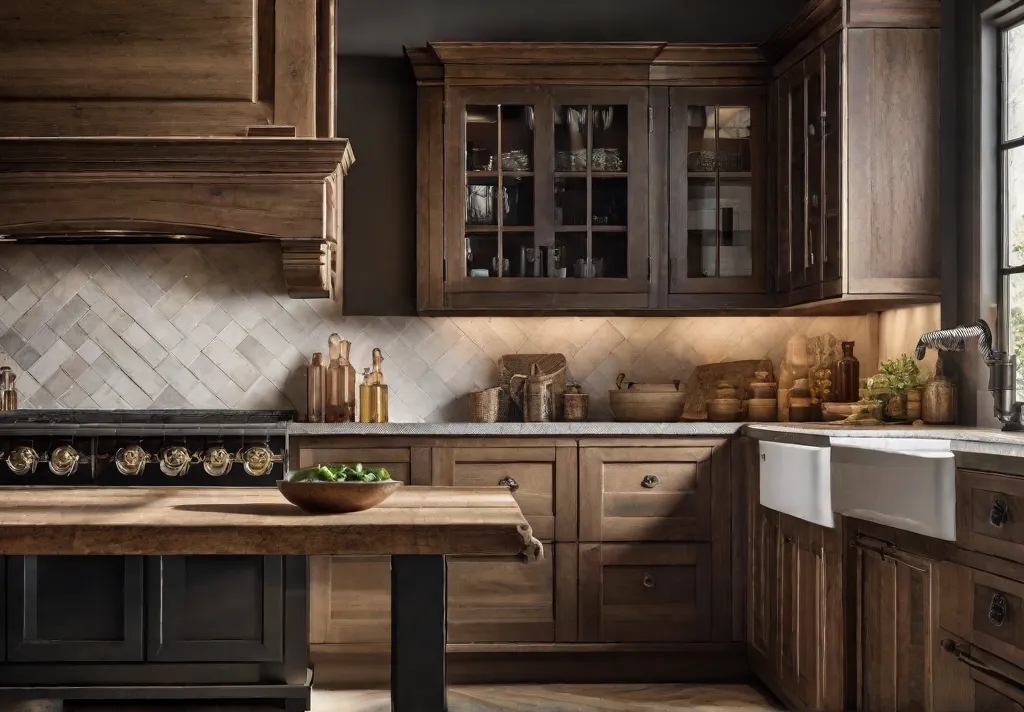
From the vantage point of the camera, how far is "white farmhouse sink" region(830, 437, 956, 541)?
233 cm

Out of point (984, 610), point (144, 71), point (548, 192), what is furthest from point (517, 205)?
point (984, 610)

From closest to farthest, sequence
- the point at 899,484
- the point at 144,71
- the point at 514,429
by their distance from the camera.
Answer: the point at 899,484 → the point at 514,429 → the point at 144,71

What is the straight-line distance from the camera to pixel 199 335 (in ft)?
13.9

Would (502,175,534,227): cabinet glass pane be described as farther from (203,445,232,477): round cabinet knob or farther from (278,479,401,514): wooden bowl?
(278,479,401,514): wooden bowl

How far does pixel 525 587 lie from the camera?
370cm

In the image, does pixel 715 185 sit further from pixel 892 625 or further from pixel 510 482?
pixel 892 625

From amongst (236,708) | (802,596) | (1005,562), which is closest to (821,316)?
(802,596)

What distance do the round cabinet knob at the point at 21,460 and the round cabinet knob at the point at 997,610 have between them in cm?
296

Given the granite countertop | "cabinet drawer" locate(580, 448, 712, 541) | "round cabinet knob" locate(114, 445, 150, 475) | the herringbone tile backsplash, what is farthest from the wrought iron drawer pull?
"round cabinet knob" locate(114, 445, 150, 475)

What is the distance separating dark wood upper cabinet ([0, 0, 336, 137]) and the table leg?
91.3 inches

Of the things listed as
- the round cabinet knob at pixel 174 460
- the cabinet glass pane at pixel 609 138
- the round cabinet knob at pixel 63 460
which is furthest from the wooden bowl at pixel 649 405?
the round cabinet knob at pixel 63 460

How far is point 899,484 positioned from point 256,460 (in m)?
2.10

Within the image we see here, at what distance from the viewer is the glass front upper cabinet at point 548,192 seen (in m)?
4.03

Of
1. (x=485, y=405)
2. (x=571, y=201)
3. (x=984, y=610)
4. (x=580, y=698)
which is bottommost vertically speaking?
(x=580, y=698)
